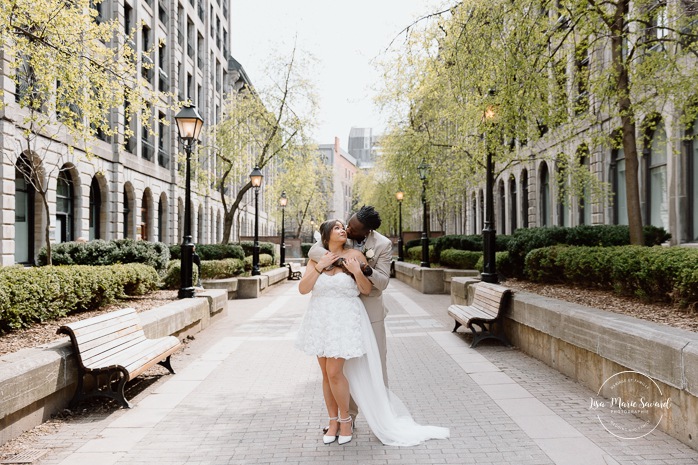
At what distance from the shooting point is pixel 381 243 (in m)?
4.50

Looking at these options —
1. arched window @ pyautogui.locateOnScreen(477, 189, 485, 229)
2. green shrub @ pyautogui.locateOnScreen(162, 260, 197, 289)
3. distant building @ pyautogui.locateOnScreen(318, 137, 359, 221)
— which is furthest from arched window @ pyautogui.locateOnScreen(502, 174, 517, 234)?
distant building @ pyautogui.locateOnScreen(318, 137, 359, 221)

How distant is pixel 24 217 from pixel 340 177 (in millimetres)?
86633

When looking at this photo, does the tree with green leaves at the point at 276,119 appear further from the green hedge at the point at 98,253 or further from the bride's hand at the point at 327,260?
A: the bride's hand at the point at 327,260

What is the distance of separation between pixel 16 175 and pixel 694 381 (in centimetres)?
1917

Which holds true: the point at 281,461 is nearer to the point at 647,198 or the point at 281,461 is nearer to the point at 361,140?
the point at 647,198

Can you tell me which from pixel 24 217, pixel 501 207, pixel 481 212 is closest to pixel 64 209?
pixel 24 217

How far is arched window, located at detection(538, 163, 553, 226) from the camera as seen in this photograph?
26.5 metres

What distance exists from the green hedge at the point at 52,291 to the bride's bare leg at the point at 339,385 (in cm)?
399

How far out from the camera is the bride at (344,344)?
4273 mm

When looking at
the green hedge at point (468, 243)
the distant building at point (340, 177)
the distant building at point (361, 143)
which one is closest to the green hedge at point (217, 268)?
the green hedge at point (468, 243)

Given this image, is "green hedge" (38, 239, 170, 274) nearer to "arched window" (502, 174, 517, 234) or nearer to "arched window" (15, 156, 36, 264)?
"arched window" (15, 156, 36, 264)

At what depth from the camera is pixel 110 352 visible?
5598 mm

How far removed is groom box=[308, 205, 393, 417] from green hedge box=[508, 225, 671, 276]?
28.1 ft

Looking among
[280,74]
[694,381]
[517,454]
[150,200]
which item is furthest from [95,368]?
[150,200]
